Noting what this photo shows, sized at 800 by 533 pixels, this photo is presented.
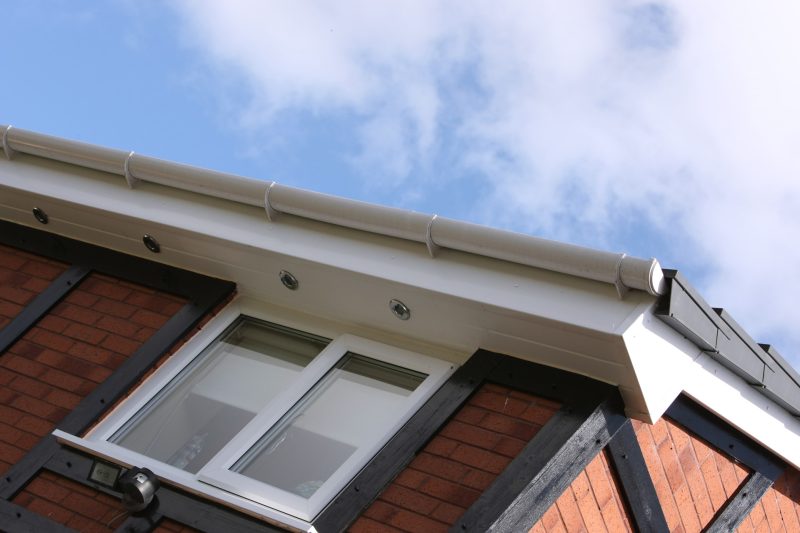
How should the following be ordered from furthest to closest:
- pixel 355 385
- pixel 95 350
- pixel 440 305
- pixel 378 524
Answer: pixel 95 350, pixel 355 385, pixel 440 305, pixel 378 524

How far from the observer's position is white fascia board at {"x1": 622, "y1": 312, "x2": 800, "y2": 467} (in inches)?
161

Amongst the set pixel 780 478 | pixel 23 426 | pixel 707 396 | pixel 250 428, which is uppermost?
pixel 780 478

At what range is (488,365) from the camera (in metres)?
4.52

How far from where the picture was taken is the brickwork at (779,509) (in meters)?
5.33

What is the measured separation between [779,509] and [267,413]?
103 inches

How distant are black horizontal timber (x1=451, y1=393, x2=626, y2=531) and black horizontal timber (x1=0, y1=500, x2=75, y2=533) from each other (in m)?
1.66

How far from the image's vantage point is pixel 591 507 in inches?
168

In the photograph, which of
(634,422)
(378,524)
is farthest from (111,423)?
(634,422)

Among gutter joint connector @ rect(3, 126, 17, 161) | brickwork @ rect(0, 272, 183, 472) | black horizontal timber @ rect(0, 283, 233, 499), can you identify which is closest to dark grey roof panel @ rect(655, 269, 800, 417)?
black horizontal timber @ rect(0, 283, 233, 499)

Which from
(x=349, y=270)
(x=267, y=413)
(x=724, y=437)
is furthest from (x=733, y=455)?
(x=267, y=413)

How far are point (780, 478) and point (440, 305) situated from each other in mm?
2191

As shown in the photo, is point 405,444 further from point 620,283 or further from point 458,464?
point 620,283

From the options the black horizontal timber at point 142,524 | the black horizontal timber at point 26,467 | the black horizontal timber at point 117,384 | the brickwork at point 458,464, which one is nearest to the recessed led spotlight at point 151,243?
the black horizontal timber at point 117,384

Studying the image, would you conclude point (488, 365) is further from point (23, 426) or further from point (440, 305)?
point (23, 426)
